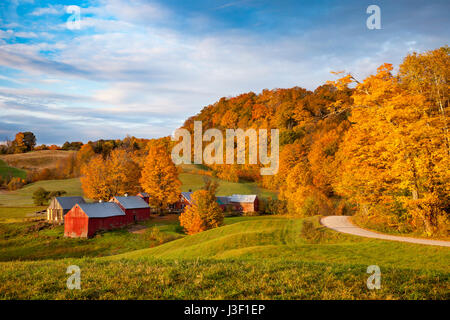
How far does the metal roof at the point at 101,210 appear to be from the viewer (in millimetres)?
43809

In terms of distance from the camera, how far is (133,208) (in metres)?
51.3

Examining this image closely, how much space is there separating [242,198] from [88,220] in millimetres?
37795

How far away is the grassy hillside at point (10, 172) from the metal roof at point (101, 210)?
69.7 metres

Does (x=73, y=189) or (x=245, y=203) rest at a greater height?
(x=73, y=189)

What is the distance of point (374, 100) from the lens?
904 inches

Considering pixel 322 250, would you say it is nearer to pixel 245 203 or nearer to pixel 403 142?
pixel 403 142

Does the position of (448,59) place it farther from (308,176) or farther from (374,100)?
(308,176)

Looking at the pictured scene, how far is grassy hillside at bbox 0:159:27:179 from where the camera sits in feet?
324

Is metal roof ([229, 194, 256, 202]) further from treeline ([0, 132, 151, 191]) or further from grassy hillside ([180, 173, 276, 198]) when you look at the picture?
treeline ([0, 132, 151, 191])

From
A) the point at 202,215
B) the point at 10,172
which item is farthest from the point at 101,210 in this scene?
the point at 10,172

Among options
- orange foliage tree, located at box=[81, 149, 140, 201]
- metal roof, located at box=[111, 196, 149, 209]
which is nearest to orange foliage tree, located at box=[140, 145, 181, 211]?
metal roof, located at box=[111, 196, 149, 209]

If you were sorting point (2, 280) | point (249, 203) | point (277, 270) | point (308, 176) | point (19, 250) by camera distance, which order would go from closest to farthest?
1. point (2, 280)
2. point (277, 270)
3. point (19, 250)
4. point (308, 176)
5. point (249, 203)
